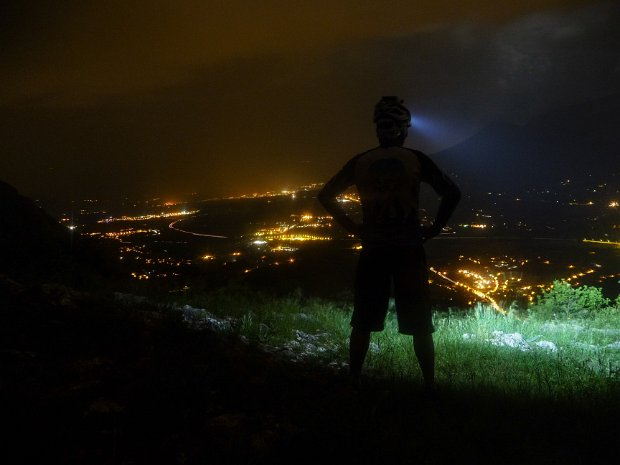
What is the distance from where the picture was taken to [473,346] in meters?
5.89

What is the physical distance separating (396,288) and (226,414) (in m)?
1.82

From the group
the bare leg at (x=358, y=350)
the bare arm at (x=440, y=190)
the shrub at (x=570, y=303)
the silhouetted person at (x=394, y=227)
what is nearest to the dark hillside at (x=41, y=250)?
the bare leg at (x=358, y=350)

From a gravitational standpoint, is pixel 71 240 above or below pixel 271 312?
above

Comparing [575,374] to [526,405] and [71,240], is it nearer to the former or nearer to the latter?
[526,405]

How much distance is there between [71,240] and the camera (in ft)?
38.4

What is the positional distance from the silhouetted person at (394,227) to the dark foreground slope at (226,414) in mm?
566

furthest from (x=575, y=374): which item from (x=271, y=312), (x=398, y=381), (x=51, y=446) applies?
(x=51, y=446)

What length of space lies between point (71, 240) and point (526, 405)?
36.9 feet

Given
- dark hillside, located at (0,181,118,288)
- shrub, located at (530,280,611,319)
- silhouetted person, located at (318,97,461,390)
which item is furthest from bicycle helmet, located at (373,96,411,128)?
shrub, located at (530,280,611,319)

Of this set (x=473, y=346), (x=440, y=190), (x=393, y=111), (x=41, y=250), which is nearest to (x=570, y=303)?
(x=473, y=346)

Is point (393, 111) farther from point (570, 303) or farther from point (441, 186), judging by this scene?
point (570, 303)

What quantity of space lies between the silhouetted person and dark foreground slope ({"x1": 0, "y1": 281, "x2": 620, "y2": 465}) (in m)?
0.57

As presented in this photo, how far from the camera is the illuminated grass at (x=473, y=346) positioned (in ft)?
14.5

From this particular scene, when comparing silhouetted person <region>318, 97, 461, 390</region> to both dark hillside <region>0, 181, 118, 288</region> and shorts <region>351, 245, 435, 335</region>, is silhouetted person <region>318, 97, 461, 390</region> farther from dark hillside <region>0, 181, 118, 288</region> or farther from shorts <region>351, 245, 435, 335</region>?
dark hillside <region>0, 181, 118, 288</region>
